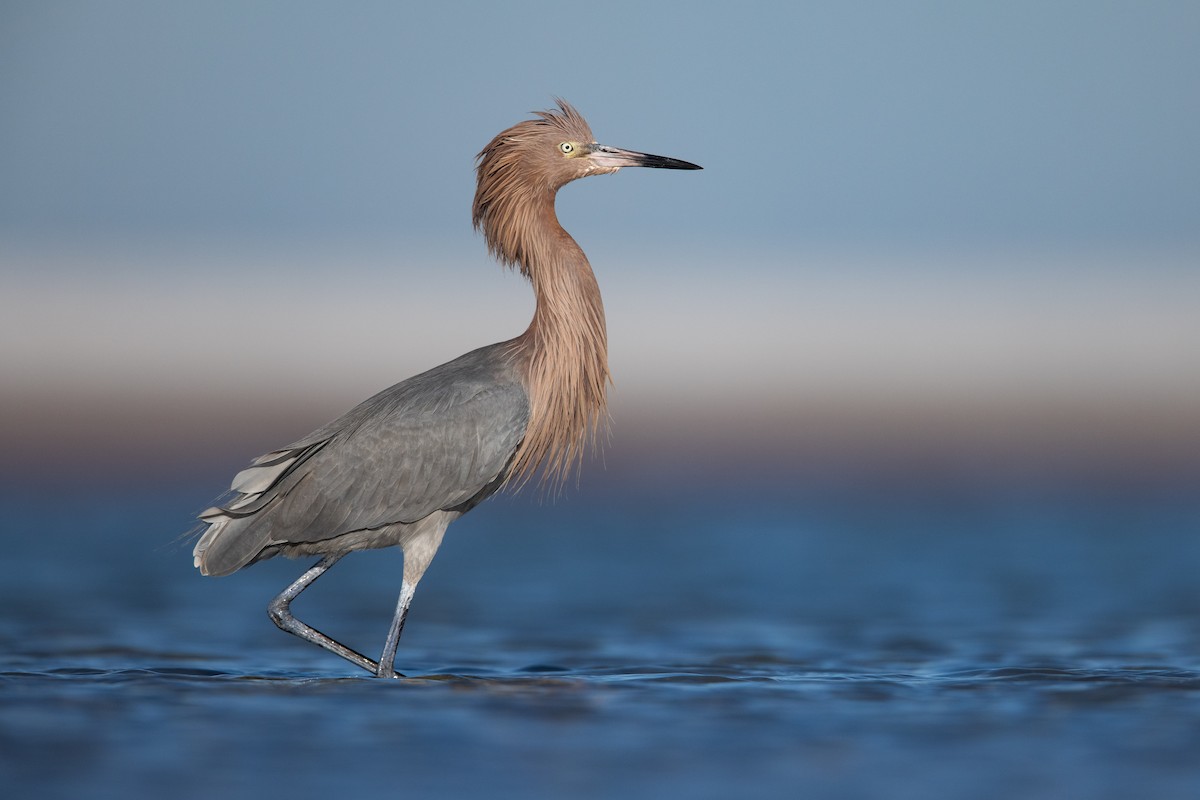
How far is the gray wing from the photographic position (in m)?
9.77

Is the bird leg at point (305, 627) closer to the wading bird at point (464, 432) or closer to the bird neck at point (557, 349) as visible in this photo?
the wading bird at point (464, 432)

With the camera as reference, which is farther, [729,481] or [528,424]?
[729,481]

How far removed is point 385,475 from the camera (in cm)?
982

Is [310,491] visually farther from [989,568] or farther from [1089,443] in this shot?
[1089,443]

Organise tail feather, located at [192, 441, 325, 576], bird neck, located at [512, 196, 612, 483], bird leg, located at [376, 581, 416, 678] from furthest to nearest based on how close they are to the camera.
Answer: bird neck, located at [512, 196, 612, 483]
tail feather, located at [192, 441, 325, 576]
bird leg, located at [376, 581, 416, 678]

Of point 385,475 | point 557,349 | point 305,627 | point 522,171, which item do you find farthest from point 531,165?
point 305,627

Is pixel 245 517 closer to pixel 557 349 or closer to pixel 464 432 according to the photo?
pixel 464 432

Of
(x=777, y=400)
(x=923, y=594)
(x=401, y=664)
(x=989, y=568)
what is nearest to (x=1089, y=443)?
(x=777, y=400)

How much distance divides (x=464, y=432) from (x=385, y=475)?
0.54 metres

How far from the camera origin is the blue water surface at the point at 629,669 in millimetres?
7715

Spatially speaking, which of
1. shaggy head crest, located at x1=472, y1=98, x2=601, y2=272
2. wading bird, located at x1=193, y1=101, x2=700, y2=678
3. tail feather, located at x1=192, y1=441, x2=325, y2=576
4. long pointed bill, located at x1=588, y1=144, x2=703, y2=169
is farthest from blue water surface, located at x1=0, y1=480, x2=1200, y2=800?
long pointed bill, located at x1=588, y1=144, x2=703, y2=169

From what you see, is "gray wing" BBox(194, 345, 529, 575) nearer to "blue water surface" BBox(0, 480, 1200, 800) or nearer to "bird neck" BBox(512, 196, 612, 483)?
"bird neck" BBox(512, 196, 612, 483)

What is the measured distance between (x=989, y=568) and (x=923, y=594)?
2226mm

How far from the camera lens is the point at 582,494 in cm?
2530
